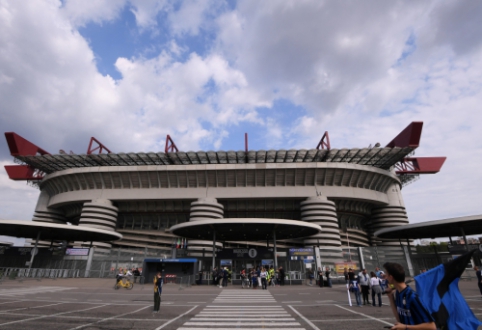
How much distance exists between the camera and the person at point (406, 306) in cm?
279

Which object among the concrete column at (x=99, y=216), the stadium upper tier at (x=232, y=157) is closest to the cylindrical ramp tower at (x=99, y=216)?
the concrete column at (x=99, y=216)

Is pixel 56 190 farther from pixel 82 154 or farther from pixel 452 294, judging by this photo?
pixel 452 294

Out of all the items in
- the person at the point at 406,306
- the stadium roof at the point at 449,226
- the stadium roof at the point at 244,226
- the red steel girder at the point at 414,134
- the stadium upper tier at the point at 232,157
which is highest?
the red steel girder at the point at 414,134

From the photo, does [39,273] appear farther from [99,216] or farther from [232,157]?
[232,157]

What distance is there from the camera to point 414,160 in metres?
54.1

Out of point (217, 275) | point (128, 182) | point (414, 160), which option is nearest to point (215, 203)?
point (128, 182)

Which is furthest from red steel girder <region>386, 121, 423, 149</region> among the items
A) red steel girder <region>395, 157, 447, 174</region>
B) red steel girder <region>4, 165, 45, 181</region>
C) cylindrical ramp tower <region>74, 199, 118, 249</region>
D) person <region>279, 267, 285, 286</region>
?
red steel girder <region>4, 165, 45, 181</region>

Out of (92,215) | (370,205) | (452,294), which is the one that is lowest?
(452,294)

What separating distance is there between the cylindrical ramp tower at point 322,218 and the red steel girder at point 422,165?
20.7 meters

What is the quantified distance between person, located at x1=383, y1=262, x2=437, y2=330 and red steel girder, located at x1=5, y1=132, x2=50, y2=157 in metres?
59.6

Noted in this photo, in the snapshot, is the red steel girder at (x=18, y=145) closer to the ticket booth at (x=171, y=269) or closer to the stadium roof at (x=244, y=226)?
the stadium roof at (x=244, y=226)

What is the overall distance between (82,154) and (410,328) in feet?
172

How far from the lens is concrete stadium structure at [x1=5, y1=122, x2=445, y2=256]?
44.2 meters

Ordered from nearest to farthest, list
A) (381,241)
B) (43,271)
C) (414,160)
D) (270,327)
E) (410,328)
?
(410,328) < (270,327) < (43,271) < (381,241) < (414,160)
